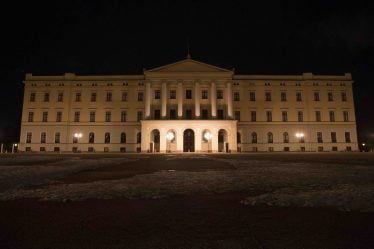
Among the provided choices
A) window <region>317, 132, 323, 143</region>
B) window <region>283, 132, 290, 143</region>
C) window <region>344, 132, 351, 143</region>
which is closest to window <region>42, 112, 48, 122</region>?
window <region>283, 132, 290, 143</region>

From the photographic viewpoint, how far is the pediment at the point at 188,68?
3972 centimetres

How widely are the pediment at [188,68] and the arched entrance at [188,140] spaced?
9971 millimetres

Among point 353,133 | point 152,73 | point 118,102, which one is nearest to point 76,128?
point 118,102

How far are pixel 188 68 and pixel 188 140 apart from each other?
1182cm

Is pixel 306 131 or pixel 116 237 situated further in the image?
pixel 306 131

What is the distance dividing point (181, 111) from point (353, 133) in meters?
30.5

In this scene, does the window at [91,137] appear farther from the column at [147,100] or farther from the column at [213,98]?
the column at [213,98]

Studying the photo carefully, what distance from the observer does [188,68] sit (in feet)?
131

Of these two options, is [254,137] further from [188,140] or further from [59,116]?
[59,116]

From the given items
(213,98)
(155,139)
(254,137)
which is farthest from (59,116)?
(254,137)

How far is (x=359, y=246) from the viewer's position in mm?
2373

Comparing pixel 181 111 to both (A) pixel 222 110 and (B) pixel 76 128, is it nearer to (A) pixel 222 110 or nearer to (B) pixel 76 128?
(A) pixel 222 110

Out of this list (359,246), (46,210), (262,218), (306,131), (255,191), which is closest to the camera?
(359,246)

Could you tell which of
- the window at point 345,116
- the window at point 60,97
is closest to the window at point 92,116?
the window at point 60,97
